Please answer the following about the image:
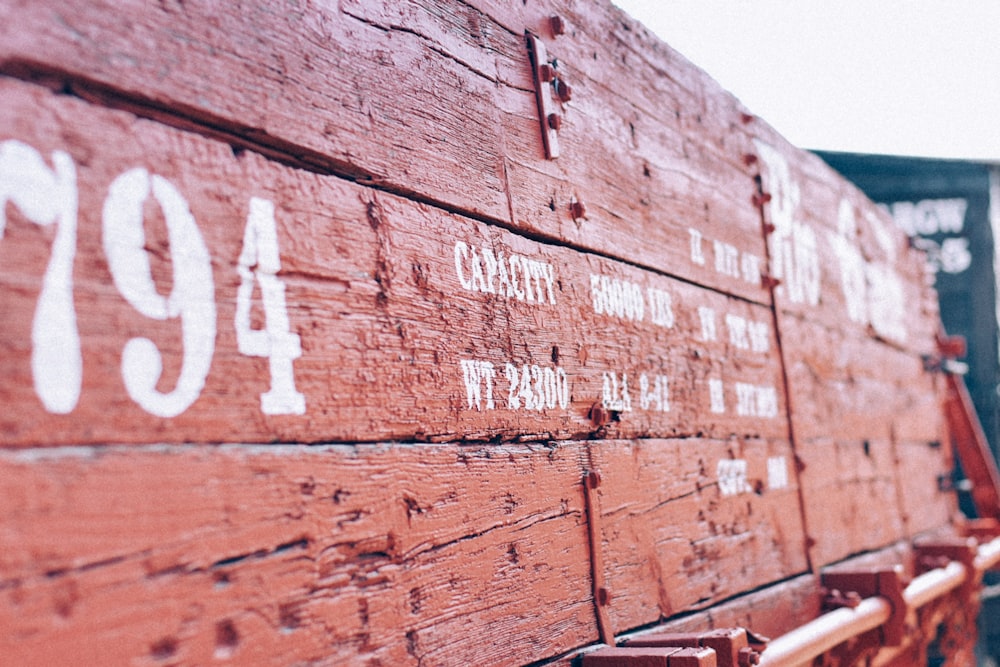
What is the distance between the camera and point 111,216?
3.43 ft

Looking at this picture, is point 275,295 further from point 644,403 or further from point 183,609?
point 644,403

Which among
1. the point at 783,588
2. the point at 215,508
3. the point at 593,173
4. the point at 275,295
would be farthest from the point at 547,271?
the point at 783,588

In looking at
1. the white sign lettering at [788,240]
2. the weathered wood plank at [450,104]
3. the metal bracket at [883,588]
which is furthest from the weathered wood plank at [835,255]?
the metal bracket at [883,588]

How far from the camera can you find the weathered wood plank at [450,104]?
111cm

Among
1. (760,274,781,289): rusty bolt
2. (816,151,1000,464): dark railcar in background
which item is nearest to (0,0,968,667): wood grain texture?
(760,274,781,289): rusty bolt

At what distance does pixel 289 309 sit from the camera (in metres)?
1.26

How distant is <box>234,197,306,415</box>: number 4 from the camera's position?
47.1 inches

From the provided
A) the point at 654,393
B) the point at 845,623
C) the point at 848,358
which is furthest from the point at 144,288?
the point at 848,358

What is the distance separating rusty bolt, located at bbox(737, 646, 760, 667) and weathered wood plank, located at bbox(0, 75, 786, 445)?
53 centimetres

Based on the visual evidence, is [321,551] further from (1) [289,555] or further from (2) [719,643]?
(2) [719,643]

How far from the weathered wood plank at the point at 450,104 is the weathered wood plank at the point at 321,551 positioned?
1.47 ft

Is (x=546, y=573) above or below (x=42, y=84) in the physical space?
below

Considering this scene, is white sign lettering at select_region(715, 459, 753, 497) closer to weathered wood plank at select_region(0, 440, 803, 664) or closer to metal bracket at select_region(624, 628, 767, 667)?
weathered wood plank at select_region(0, 440, 803, 664)

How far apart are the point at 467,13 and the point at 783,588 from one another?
1.98 m
